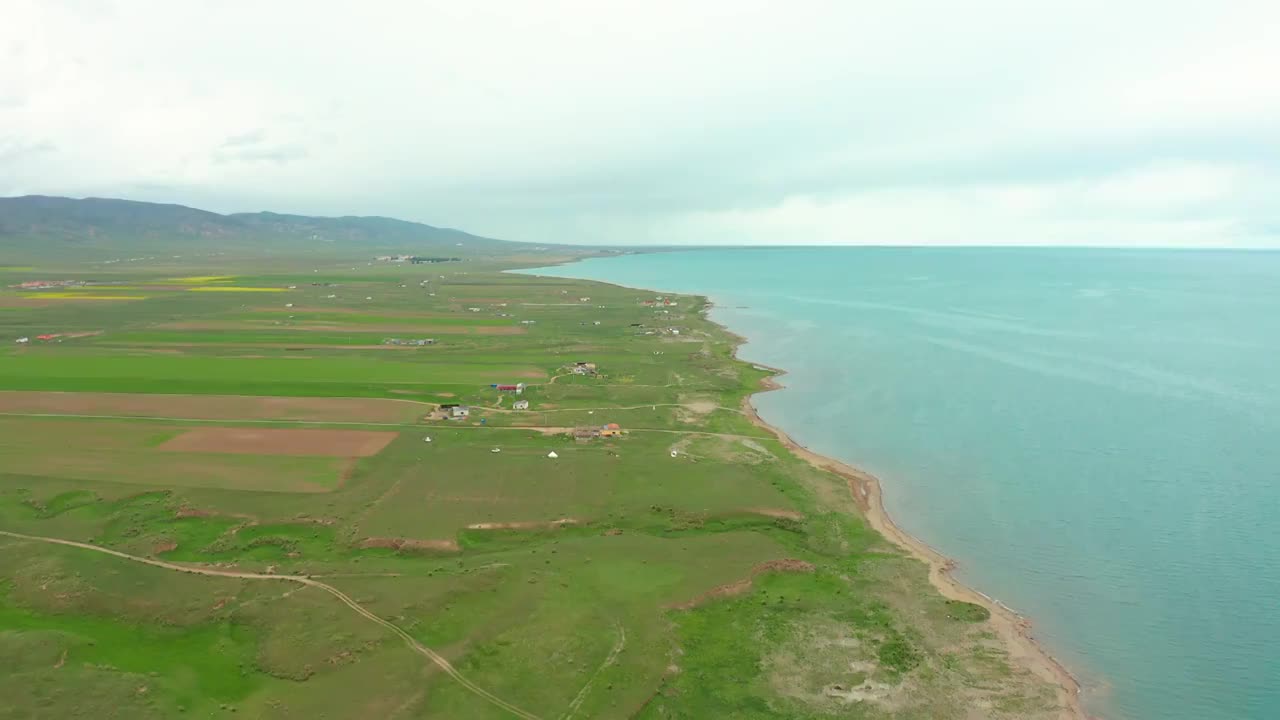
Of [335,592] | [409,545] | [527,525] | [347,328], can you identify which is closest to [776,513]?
[527,525]

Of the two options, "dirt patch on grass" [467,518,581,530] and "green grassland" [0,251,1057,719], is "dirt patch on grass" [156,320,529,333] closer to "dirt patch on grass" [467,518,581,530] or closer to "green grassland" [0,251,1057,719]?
"green grassland" [0,251,1057,719]

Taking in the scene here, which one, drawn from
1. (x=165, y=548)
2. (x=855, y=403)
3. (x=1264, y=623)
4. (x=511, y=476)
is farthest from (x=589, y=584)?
(x=855, y=403)

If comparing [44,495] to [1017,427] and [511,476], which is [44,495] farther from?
[1017,427]

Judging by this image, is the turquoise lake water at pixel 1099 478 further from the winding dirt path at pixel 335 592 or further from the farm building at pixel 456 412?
the farm building at pixel 456 412

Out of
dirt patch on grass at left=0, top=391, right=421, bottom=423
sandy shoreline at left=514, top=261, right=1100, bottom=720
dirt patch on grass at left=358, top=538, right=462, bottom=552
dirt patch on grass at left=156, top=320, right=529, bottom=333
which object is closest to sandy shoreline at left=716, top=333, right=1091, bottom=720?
sandy shoreline at left=514, top=261, right=1100, bottom=720

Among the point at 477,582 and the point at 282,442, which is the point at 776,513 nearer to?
the point at 477,582
